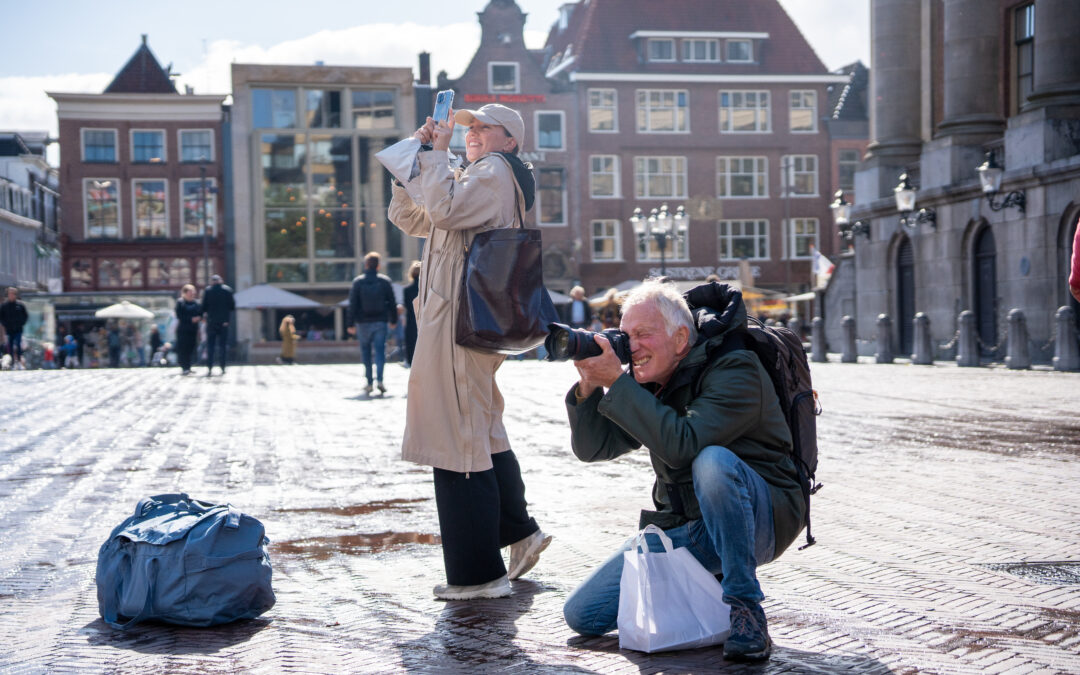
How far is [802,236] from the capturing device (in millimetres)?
54281

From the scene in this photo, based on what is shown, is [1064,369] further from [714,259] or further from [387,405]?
[714,259]

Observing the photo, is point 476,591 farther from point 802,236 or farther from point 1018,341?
point 802,236

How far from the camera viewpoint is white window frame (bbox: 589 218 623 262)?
52.6m

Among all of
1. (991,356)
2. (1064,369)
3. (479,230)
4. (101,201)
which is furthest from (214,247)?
(479,230)

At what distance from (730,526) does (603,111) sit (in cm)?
5003

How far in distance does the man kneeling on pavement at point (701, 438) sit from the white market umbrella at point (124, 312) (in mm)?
39024

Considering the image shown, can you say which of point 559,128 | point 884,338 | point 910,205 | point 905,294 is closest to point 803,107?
point 559,128

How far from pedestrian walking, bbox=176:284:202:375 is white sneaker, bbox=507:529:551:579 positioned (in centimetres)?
1603

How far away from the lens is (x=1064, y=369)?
19.2m

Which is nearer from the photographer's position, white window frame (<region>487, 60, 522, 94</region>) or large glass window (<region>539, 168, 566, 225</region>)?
white window frame (<region>487, 60, 522, 94</region>)

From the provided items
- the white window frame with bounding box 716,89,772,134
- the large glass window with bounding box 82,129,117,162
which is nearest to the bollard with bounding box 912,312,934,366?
the white window frame with bounding box 716,89,772,134

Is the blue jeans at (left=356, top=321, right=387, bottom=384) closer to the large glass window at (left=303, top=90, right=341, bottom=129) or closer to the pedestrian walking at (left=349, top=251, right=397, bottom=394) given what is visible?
the pedestrian walking at (left=349, top=251, right=397, bottom=394)

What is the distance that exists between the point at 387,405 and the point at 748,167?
4214 centimetres

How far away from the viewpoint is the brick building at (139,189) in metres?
50.1
